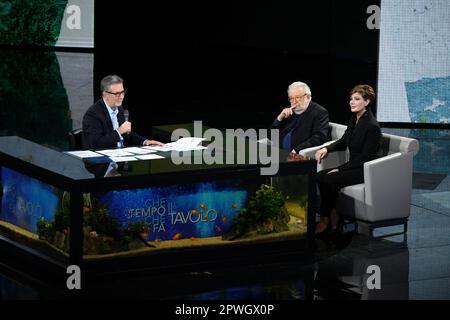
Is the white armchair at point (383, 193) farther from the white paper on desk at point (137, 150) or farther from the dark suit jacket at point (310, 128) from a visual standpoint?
the white paper on desk at point (137, 150)

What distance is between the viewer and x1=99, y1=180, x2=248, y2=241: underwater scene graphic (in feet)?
22.7

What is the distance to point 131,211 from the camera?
696cm

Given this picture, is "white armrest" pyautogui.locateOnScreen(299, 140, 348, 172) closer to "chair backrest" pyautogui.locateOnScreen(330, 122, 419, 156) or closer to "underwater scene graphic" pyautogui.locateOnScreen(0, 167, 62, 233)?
"chair backrest" pyautogui.locateOnScreen(330, 122, 419, 156)

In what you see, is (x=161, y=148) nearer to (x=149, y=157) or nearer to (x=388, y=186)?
(x=149, y=157)

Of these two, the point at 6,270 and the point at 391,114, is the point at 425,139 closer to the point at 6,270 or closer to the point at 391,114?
the point at 391,114

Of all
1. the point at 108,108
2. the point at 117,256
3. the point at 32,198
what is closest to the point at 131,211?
the point at 117,256

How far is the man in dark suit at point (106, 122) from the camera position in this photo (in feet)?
26.4

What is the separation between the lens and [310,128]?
8766 mm

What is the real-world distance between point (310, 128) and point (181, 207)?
79.1 inches

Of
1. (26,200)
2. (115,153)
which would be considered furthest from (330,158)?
(26,200)

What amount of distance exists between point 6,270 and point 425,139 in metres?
6.78

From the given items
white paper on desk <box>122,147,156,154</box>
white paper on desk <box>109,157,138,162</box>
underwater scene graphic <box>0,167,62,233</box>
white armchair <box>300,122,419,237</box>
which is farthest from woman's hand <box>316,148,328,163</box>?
underwater scene graphic <box>0,167,62,233</box>
